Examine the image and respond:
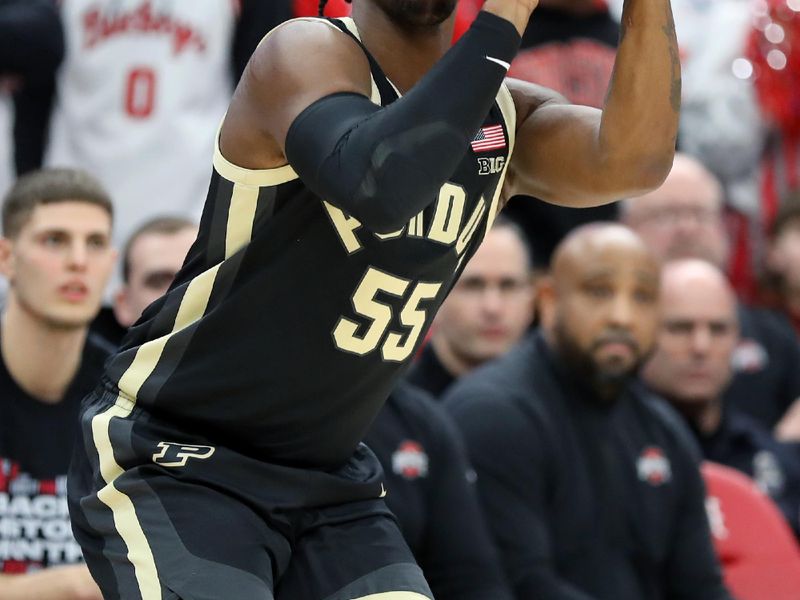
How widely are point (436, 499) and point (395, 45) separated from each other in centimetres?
207

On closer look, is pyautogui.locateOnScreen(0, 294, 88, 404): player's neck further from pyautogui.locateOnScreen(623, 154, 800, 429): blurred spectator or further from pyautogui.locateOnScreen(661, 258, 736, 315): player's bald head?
pyautogui.locateOnScreen(623, 154, 800, 429): blurred spectator

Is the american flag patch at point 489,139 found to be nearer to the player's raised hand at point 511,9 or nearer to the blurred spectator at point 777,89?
the player's raised hand at point 511,9

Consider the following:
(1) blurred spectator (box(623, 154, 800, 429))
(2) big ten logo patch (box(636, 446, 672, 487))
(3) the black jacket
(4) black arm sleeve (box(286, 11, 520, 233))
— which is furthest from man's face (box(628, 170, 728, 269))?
(4) black arm sleeve (box(286, 11, 520, 233))

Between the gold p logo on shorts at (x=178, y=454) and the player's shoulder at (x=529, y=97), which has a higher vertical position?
the player's shoulder at (x=529, y=97)

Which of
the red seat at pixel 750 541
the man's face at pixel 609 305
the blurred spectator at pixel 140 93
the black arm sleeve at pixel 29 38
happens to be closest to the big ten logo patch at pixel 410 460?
the man's face at pixel 609 305

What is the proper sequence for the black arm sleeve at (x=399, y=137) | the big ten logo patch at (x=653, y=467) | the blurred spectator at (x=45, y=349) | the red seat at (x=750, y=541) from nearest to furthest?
1. the black arm sleeve at (x=399, y=137)
2. the blurred spectator at (x=45, y=349)
3. the big ten logo patch at (x=653, y=467)
4. the red seat at (x=750, y=541)

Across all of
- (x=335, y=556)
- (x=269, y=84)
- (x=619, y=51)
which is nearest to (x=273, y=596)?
(x=335, y=556)

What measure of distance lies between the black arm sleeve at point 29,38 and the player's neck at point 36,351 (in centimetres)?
143

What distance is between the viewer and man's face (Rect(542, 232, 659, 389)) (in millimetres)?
5109

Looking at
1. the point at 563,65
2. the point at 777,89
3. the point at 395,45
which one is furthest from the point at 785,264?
the point at 395,45

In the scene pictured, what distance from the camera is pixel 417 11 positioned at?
274 cm

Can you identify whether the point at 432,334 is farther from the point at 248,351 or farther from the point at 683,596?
the point at 248,351

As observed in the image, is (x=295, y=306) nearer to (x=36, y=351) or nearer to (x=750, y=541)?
(x=36, y=351)

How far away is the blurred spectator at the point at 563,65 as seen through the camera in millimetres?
6430
